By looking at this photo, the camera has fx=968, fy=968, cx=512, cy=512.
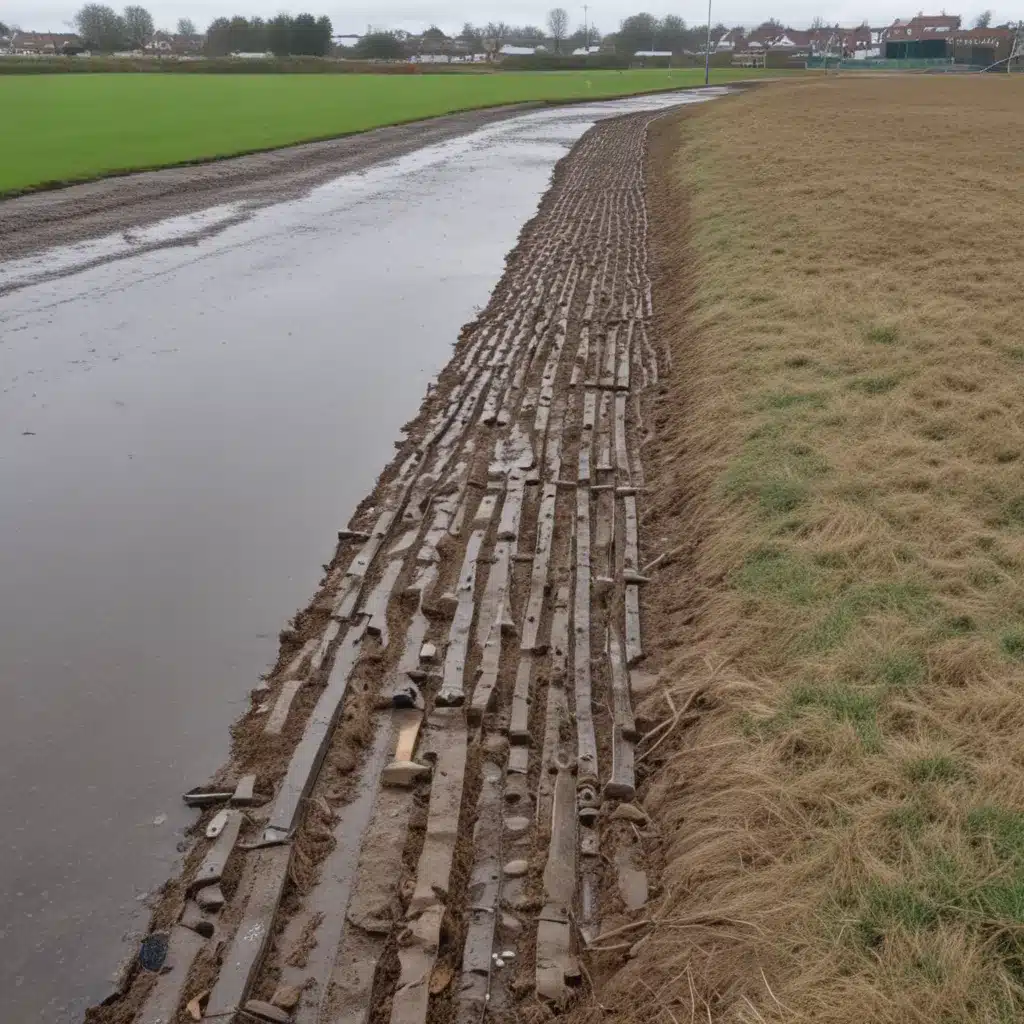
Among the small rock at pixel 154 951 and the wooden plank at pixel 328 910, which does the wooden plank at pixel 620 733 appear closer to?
the wooden plank at pixel 328 910

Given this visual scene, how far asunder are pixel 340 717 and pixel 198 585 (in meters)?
2.02

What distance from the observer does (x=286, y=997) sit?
3.96 metres

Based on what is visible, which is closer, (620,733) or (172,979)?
(172,979)

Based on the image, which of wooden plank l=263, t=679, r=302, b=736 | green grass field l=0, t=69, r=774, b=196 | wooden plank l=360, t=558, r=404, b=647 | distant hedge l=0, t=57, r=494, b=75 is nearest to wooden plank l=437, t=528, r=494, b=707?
wooden plank l=360, t=558, r=404, b=647

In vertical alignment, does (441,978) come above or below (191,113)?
above

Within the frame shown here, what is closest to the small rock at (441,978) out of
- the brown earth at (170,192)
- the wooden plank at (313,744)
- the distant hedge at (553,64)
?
the wooden plank at (313,744)

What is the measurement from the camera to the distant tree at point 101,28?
11919cm

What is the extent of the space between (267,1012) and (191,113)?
4508 centimetres

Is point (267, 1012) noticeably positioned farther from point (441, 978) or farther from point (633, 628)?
point (633, 628)

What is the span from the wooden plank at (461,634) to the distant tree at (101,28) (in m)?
133

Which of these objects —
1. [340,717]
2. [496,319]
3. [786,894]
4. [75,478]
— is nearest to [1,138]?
[496,319]

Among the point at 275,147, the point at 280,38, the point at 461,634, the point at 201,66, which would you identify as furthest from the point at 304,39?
the point at 461,634

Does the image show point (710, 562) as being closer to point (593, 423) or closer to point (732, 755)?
point (732, 755)

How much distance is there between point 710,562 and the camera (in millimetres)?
7125
